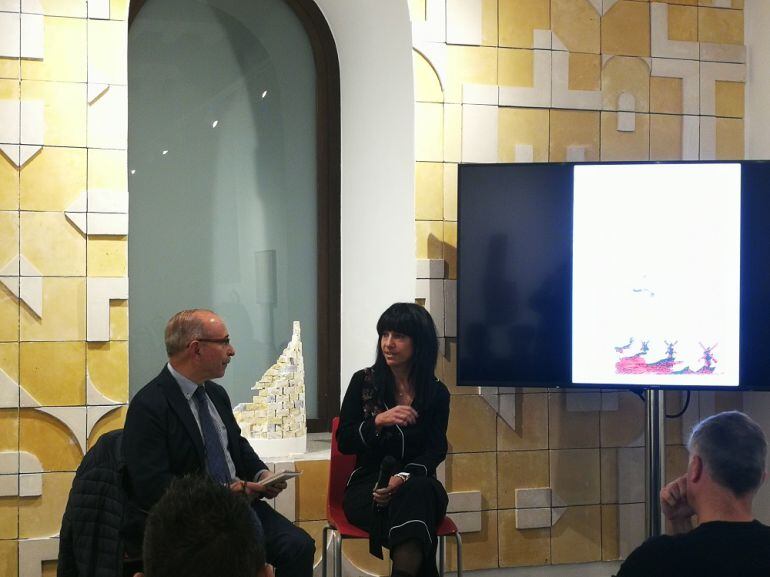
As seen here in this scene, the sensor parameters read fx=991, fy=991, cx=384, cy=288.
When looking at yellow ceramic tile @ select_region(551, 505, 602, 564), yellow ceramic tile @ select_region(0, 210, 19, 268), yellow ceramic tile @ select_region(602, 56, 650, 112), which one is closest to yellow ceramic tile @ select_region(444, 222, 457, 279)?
yellow ceramic tile @ select_region(602, 56, 650, 112)

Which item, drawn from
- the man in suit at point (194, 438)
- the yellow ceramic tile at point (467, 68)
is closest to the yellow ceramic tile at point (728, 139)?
the yellow ceramic tile at point (467, 68)

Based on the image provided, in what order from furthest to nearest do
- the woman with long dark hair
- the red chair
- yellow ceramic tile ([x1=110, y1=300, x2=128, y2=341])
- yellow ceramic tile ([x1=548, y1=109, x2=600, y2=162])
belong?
yellow ceramic tile ([x1=548, y1=109, x2=600, y2=162]), yellow ceramic tile ([x1=110, y1=300, x2=128, y2=341]), the red chair, the woman with long dark hair

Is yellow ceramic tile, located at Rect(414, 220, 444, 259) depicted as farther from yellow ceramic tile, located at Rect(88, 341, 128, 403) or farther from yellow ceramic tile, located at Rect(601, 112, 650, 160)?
yellow ceramic tile, located at Rect(88, 341, 128, 403)

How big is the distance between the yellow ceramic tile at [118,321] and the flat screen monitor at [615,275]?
1266 mm

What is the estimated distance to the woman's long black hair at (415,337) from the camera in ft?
11.6

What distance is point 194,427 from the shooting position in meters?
2.97

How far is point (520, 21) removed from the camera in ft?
13.4

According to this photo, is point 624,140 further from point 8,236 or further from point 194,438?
point 8,236

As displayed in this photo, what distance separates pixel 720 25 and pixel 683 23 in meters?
0.18

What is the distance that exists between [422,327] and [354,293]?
869 mm

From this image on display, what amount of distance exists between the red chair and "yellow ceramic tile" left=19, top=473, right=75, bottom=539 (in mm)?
958

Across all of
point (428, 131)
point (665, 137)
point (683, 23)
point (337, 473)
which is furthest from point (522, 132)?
point (337, 473)

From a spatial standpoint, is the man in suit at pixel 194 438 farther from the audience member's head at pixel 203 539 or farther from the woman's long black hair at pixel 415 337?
the audience member's head at pixel 203 539

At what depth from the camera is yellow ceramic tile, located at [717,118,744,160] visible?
14.1 feet
